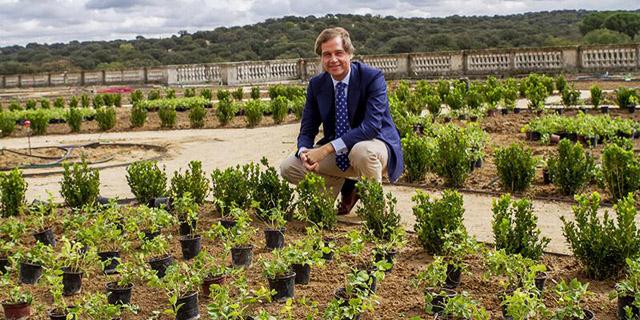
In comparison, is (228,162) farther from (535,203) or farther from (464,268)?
(464,268)

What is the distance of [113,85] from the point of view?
4150 cm

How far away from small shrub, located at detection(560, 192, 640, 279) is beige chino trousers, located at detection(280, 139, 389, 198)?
1.93 metres

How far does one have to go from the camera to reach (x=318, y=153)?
6879 millimetres

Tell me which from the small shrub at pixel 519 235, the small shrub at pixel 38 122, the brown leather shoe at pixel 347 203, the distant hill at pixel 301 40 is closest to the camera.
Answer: the small shrub at pixel 519 235

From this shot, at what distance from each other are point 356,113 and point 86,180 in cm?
261

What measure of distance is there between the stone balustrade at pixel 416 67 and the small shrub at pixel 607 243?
25.9 meters

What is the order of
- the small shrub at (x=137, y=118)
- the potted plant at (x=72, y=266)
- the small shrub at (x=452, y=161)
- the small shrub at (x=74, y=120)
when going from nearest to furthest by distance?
the potted plant at (x=72, y=266) < the small shrub at (x=452, y=161) < the small shrub at (x=74, y=120) < the small shrub at (x=137, y=118)

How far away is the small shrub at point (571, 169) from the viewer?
8.08 metres

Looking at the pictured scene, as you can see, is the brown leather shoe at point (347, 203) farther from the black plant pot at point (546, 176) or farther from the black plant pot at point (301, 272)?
the black plant pot at point (546, 176)

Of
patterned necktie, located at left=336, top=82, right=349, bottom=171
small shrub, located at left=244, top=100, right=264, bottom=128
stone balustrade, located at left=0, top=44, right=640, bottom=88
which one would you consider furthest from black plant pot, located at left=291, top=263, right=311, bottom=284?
stone balustrade, located at left=0, top=44, right=640, bottom=88

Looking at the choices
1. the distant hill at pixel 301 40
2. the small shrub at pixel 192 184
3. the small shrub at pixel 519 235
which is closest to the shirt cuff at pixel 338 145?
the small shrub at pixel 192 184

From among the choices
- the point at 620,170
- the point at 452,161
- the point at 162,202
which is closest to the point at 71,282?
the point at 162,202

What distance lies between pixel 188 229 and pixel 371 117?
1684 mm

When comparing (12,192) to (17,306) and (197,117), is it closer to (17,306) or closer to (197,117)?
(17,306)
